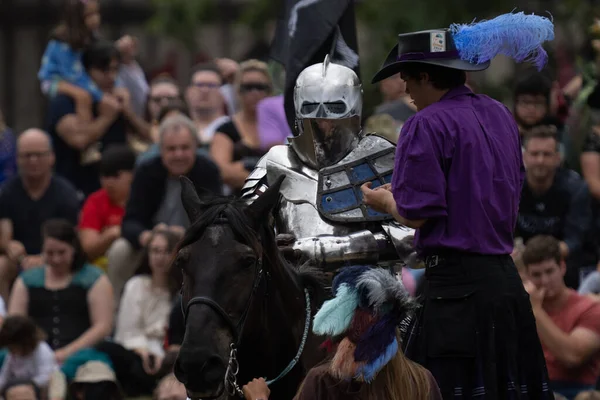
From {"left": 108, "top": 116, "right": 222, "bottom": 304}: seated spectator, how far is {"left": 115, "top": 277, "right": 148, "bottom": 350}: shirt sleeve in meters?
0.50

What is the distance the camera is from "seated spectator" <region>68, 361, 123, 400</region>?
9938mm

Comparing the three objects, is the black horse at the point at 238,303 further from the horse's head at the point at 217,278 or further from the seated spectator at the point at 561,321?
the seated spectator at the point at 561,321

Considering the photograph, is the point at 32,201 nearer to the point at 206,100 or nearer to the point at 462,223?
the point at 206,100

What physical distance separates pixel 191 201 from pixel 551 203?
16.1 ft

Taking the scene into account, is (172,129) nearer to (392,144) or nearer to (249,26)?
(392,144)

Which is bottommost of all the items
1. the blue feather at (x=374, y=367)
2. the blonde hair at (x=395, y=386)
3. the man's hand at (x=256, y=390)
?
the man's hand at (x=256, y=390)

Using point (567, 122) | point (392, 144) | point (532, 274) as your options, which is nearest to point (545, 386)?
point (392, 144)

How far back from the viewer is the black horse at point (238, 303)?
19.9ft

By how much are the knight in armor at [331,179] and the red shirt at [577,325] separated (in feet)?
7.94

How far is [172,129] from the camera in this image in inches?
459

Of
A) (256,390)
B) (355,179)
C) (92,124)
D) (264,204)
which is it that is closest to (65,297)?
(92,124)

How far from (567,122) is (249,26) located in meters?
7.82

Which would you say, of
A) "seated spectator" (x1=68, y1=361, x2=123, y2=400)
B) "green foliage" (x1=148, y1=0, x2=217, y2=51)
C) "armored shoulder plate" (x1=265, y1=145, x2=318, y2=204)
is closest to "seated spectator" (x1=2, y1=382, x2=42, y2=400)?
"seated spectator" (x1=68, y1=361, x2=123, y2=400)

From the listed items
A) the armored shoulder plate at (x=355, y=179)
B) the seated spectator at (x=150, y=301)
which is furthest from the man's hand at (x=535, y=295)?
the seated spectator at (x=150, y=301)
